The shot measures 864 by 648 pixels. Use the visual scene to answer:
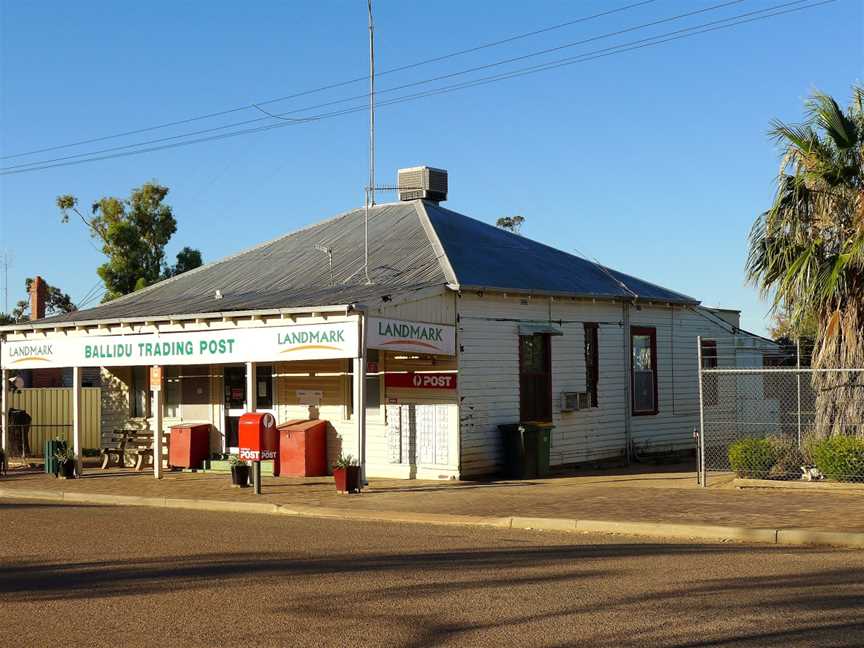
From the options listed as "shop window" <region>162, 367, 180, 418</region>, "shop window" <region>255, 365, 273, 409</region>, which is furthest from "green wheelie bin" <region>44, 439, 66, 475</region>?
"shop window" <region>255, 365, 273, 409</region>

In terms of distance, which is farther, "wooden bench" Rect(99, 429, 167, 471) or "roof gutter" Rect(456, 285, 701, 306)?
"wooden bench" Rect(99, 429, 167, 471)

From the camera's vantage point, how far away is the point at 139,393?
25.7 m

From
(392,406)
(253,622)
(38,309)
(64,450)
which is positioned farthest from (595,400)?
(38,309)

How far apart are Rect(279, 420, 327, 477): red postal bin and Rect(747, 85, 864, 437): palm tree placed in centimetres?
922

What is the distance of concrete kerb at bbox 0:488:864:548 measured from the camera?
12.1 meters

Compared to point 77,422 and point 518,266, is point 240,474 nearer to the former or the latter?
point 77,422

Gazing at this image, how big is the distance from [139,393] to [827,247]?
636 inches

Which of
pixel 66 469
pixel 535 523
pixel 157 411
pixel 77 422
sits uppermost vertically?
pixel 157 411

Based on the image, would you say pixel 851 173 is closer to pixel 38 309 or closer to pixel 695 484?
pixel 695 484

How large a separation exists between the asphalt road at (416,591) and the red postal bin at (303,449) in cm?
768

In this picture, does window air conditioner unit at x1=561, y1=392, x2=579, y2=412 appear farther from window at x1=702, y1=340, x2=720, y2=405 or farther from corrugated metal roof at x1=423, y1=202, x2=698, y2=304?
window at x1=702, y1=340, x2=720, y2=405

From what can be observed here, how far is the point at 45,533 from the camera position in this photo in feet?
44.7

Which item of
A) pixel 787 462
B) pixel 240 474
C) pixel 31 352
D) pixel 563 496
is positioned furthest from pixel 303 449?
pixel 787 462

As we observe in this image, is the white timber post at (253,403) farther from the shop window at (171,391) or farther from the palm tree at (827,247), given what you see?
the palm tree at (827,247)
